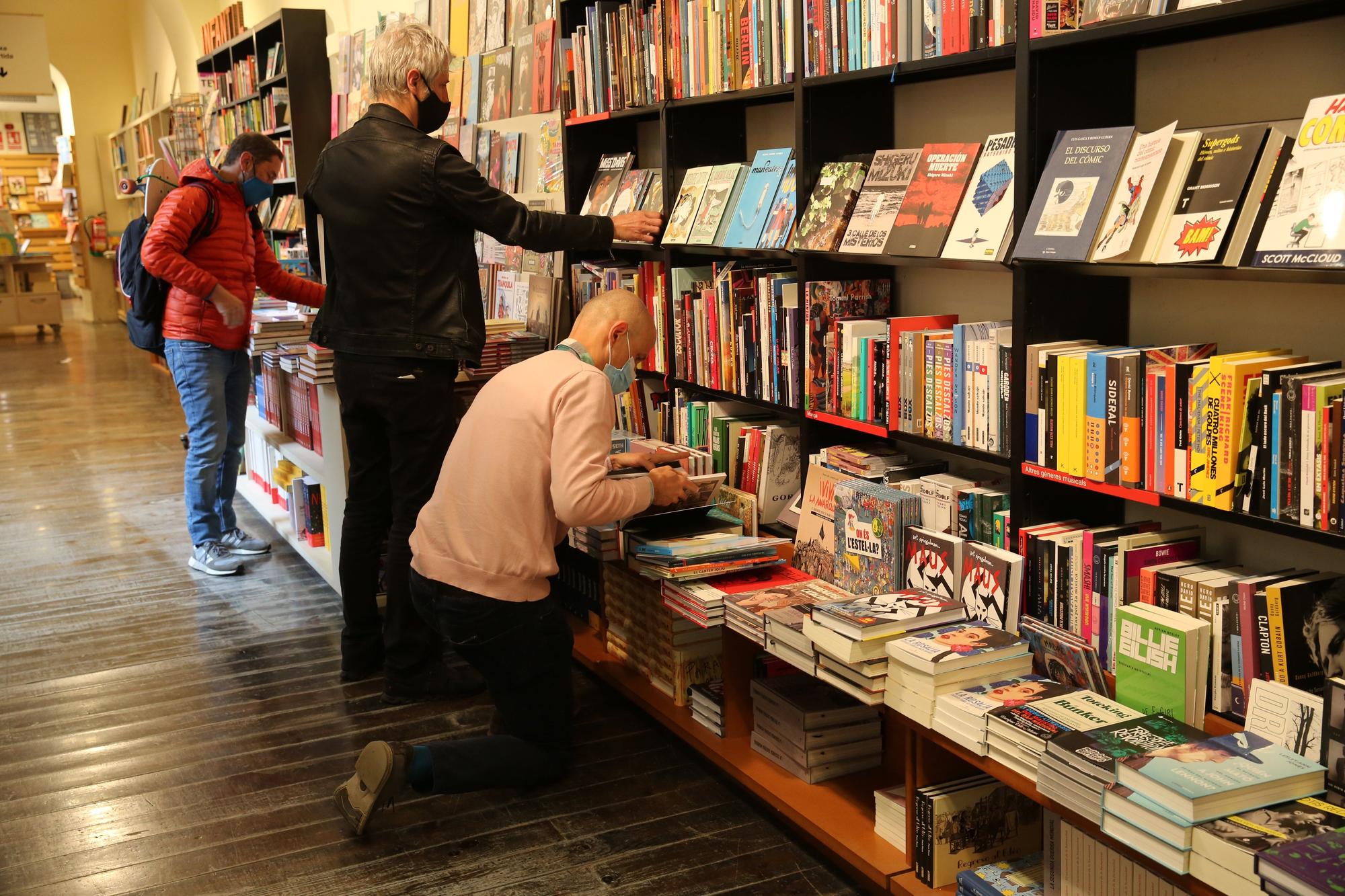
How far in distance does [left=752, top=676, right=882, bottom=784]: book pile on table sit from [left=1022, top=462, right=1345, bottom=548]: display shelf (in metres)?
0.80

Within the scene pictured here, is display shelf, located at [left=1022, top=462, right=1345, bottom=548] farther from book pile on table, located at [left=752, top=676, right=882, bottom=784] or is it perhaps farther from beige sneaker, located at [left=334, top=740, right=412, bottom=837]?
beige sneaker, located at [left=334, top=740, right=412, bottom=837]

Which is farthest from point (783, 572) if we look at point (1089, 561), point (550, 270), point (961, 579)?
point (550, 270)

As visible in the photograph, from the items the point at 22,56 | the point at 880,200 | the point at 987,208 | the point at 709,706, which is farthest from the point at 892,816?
the point at 22,56

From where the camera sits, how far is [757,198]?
344 cm

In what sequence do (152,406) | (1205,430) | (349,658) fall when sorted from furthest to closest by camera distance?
(152,406), (349,658), (1205,430)

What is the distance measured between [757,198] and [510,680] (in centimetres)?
150

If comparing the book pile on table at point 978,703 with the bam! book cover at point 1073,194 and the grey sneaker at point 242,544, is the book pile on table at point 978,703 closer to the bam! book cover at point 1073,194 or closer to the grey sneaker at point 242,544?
the bam! book cover at point 1073,194

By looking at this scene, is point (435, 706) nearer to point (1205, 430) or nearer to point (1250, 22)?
point (1205, 430)

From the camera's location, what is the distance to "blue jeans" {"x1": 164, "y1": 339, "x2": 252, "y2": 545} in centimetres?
503

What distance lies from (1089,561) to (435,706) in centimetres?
206

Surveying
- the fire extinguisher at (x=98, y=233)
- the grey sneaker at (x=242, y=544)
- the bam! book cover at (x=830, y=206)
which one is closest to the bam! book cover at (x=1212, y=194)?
the bam! book cover at (x=830, y=206)

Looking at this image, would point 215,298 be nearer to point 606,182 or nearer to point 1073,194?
point 606,182

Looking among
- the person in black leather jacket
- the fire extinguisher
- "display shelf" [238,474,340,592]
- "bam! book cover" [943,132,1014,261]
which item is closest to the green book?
"bam! book cover" [943,132,1014,261]

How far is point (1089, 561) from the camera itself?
2.41m
